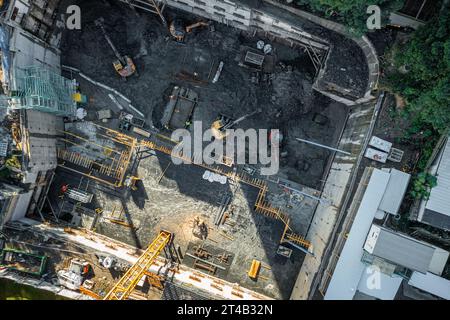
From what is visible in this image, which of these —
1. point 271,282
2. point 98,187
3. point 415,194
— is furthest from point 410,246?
point 98,187

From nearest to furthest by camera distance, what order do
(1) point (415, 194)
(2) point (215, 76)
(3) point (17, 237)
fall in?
(1) point (415, 194) < (3) point (17, 237) < (2) point (215, 76)

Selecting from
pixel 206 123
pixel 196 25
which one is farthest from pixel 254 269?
pixel 196 25

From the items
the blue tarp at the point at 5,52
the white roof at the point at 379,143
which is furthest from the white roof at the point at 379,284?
the blue tarp at the point at 5,52

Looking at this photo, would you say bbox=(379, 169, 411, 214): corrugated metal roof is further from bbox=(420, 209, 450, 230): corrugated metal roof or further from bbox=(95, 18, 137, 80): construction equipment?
bbox=(95, 18, 137, 80): construction equipment

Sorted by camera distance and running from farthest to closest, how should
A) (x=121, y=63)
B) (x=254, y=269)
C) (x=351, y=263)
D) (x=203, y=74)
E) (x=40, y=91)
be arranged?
(x=203, y=74), (x=254, y=269), (x=121, y=63), (x=40, y=91), (x=351, y=263)

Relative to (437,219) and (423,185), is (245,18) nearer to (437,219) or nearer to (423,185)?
(423,185)

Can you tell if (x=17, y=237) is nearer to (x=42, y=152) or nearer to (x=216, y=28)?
(x=42, y=152)

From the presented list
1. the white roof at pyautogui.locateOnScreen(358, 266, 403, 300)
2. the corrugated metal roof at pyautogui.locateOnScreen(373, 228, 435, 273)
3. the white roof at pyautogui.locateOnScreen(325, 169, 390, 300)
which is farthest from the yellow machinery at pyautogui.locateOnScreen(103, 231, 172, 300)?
the corrugated metal roof at pyautogui.locateOnScreen(373, 228, 435, 273)
